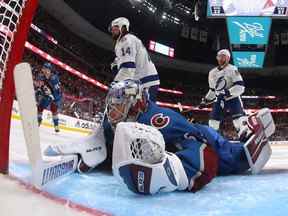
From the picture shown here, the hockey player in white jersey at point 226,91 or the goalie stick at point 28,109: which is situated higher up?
the hockey player in white jersey at point 226,91

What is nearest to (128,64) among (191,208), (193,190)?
(193,190)

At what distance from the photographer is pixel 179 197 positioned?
1612 millimetres

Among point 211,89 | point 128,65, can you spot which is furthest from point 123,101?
point 211,89

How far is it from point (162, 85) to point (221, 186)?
678 inches

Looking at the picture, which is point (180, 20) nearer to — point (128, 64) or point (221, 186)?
point (128, 64)

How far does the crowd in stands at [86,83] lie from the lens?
29.2ft

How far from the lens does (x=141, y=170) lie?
1514 mm

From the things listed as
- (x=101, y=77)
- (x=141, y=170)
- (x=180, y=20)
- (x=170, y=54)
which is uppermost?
(x=180, y=20)

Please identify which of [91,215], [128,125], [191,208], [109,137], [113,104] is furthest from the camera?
[109,137]

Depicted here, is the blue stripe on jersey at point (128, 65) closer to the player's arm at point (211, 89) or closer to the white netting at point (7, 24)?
the player's arm at point (211, 89)

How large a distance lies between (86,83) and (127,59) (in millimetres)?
9924

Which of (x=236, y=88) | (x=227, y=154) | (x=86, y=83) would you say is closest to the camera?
(x=227, y=154)

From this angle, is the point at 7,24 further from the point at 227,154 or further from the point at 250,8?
the point at 250,8

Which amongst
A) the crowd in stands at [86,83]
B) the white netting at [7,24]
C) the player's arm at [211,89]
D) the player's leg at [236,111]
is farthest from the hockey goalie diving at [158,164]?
the crowd in stands at [86,83]
